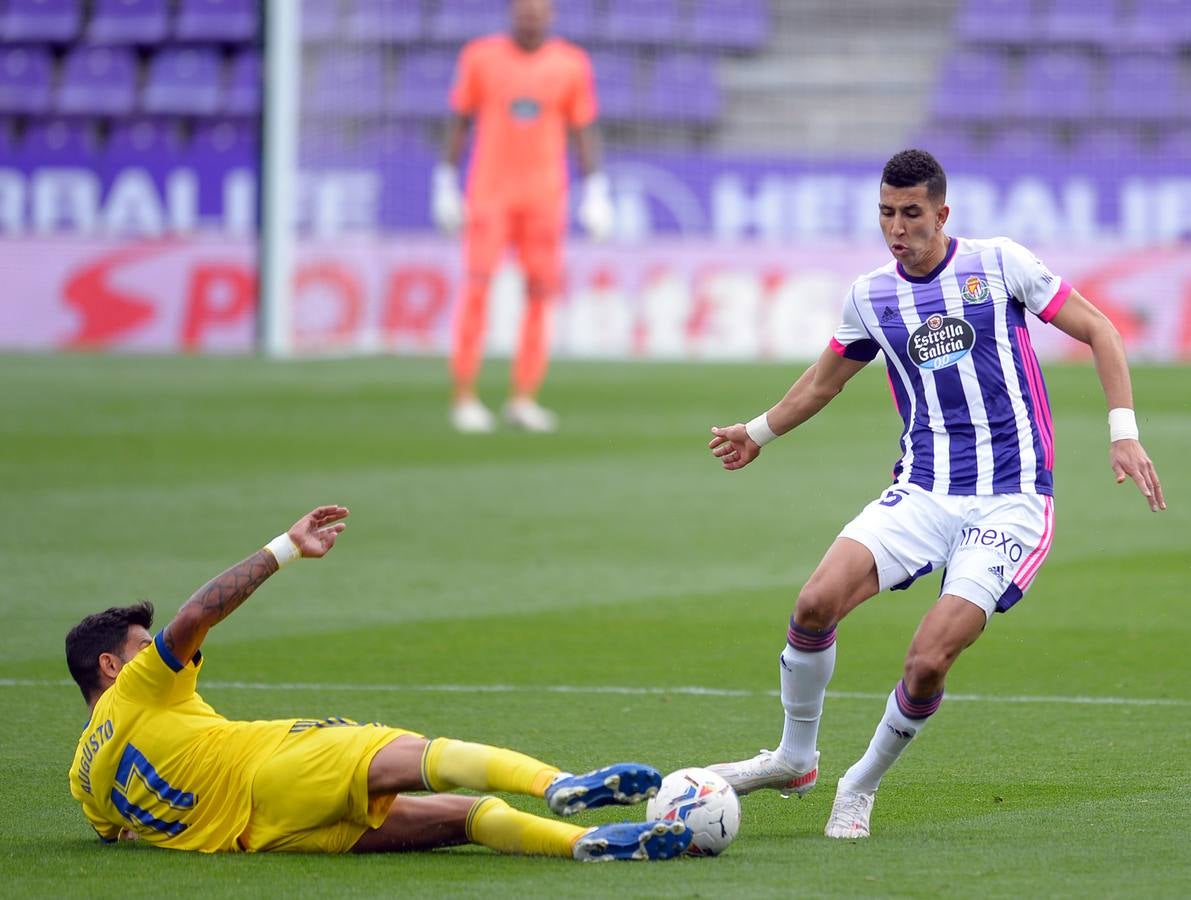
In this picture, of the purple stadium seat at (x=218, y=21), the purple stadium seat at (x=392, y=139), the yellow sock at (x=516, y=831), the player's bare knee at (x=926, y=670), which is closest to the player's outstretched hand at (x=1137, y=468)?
the player's bare knee at (x=926, y=670)

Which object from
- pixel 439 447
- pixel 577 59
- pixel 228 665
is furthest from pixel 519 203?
pixel 228 665

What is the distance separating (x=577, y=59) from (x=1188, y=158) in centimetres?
952

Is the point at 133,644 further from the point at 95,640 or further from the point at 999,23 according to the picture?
the point at 999,23

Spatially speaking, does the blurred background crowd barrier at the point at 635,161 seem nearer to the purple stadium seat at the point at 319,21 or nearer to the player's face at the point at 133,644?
the purple stadium seat at the point at 319,21

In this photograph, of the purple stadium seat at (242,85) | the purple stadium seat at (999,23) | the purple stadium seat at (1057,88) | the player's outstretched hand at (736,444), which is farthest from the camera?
the purple stadium seat at (242,85)

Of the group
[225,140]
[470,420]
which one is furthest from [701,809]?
[225,140]

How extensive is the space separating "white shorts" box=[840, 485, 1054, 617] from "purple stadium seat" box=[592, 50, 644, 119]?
20.2 meters

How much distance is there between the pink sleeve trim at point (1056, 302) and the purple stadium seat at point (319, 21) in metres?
17.6

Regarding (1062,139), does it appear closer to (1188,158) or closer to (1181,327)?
(1188,158)

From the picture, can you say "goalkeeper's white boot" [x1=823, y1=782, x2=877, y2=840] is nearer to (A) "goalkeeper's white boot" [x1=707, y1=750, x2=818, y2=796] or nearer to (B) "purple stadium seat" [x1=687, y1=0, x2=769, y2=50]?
(A) "goalkeeper's white boot" [x1=707, y1=750, x2=818, y2=796]

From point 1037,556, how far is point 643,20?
2178cm

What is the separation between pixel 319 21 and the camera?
72.4 ft

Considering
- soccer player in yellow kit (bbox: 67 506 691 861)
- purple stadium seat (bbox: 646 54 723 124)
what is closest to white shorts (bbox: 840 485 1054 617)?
soccer player in yellow kit (bbox: 67 506 691 861)

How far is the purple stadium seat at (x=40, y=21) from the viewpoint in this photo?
2633cm
